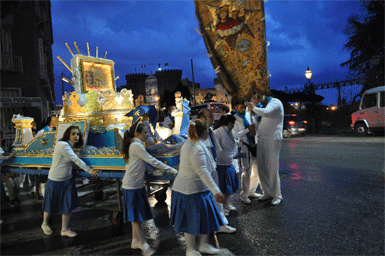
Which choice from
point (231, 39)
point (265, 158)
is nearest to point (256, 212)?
point (265, 158)

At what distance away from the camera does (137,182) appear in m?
3.54

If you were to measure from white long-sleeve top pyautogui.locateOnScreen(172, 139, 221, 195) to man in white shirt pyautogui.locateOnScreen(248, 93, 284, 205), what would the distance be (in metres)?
2.25

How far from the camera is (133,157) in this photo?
11.6 feet

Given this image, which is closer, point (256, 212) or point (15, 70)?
point (256, 212)

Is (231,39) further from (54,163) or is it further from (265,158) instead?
(54,163)

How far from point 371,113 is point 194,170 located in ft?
49.6

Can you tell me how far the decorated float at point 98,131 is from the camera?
13.7ft

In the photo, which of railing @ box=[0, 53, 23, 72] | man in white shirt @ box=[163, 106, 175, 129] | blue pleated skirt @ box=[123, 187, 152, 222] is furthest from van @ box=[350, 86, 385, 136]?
railing @ box=[0, 53, 23, 72]

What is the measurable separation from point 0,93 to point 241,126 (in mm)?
11003

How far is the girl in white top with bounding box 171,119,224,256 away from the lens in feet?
9.55

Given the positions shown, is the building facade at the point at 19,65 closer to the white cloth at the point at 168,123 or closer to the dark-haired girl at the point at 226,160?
the white cloth at the point at 168,123

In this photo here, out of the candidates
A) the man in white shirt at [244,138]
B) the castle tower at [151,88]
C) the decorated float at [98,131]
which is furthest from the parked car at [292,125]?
the castle tower at [151,88]

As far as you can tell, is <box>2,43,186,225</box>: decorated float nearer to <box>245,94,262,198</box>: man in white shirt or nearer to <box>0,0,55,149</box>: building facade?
<box>245,94,262,198</box>: man in white shirt

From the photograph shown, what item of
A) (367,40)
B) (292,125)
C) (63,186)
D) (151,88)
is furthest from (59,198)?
(151,88)
